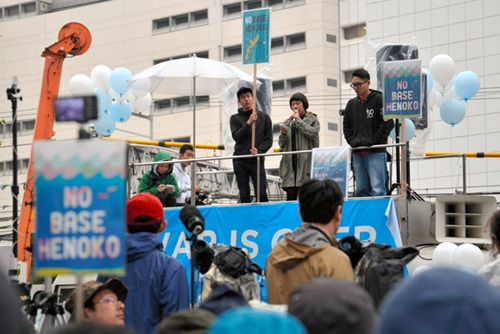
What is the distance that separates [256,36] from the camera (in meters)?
14.4

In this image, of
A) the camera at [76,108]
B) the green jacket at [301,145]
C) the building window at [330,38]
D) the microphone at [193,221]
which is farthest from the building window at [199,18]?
the camera at [76,108]

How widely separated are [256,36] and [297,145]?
4.72 feet

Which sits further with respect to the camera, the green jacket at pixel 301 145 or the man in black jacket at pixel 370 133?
the green jacket at pixel 301 145

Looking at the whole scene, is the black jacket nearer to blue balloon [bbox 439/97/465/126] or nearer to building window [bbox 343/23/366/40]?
blue balloon [bbox 439/97/465/126]

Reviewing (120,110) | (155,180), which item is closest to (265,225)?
(155,180)

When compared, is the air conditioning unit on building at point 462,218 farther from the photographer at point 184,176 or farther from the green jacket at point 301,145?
the photographer at point 184,176

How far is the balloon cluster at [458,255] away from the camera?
12578 millimetres

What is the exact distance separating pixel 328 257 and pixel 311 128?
753cm

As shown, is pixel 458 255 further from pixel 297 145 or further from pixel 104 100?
pixel 104 100

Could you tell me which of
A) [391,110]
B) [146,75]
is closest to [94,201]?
[391,110]

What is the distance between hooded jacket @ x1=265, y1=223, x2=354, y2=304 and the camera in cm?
633

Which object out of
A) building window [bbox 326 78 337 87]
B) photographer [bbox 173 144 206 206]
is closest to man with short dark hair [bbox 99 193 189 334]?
photographer [bbox 173 144 206 206]

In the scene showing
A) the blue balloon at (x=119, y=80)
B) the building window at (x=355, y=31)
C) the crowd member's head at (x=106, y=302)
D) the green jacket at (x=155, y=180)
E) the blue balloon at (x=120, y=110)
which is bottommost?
the crowd member's head at (x=106, y=302)

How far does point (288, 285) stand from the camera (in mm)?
6520
